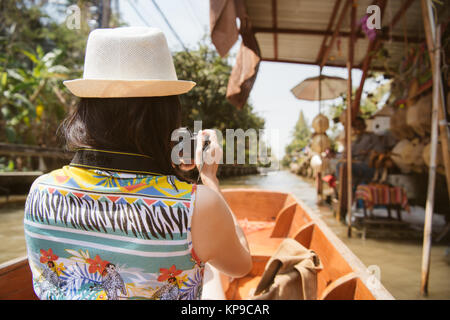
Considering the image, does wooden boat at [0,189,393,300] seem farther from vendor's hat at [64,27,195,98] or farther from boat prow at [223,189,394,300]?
vendor's hat at [64,27,195,98]

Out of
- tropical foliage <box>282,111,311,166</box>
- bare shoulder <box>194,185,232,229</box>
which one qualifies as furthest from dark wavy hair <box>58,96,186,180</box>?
tropical foliage <box>282,111,311,166</box>

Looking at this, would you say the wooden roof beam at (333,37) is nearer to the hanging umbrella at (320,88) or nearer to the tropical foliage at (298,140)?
the hanging umbrella at (320,88)

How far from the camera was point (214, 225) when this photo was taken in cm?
76

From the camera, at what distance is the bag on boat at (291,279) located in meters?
1.35

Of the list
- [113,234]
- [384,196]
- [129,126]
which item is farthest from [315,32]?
[113,234]

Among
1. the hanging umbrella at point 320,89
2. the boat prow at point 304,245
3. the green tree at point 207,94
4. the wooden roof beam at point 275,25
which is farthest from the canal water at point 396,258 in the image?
the green tree at point 207,94

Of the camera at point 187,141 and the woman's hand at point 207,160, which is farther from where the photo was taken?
the woman's hand at point 207,160

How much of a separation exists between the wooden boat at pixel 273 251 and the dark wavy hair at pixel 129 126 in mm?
883

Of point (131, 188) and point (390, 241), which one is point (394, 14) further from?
point (131, 188)

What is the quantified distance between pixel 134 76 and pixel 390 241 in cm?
469

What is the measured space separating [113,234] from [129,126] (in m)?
0.27

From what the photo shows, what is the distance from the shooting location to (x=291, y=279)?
140 centimetres
